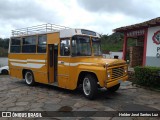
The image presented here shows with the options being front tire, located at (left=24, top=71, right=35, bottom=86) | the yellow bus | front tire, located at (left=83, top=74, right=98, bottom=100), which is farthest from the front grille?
front tire, located at (left=24, top=71, right=35, bottom=86)

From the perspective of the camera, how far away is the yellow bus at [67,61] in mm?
7950

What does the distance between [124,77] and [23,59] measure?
19.1 feet

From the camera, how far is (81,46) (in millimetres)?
8859

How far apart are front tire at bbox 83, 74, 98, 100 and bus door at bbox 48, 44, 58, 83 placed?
2399 mm

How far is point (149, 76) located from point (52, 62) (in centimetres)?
482

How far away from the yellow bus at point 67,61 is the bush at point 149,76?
1.89 m

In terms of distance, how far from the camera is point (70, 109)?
7027 millimetres

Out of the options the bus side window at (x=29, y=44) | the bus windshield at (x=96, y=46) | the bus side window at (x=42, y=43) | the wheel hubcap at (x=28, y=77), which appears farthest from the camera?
the wheel hubcap at (x=28, y=77)

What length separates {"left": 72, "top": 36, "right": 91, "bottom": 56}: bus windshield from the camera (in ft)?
28.4

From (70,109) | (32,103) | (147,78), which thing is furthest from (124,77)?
(32,103)

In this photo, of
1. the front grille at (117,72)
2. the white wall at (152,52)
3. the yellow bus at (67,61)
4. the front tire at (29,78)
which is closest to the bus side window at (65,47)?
the yellow bus at (67,61)

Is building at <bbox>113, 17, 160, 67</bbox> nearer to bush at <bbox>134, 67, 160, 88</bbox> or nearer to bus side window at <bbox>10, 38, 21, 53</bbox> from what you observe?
bush at <bbox>134, 67, 160, 88</bbox>

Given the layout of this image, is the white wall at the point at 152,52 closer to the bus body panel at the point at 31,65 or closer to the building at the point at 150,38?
the building at the point at 150,38

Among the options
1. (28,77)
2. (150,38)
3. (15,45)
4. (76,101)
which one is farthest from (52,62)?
(150,38)
